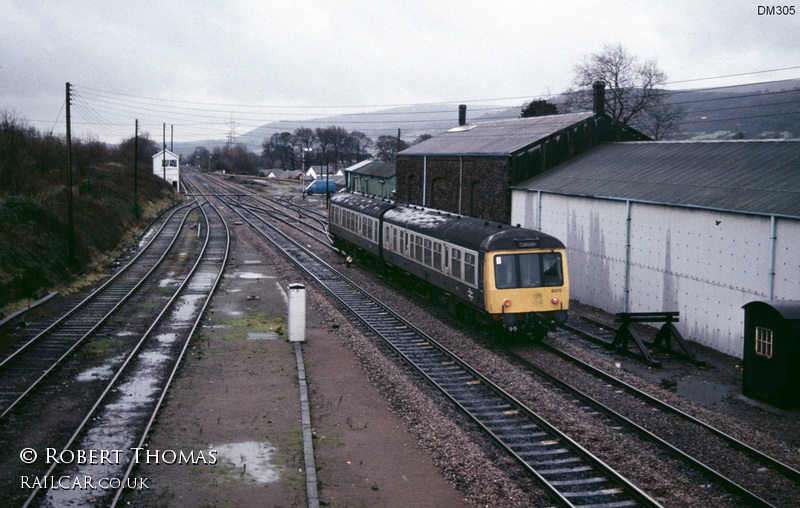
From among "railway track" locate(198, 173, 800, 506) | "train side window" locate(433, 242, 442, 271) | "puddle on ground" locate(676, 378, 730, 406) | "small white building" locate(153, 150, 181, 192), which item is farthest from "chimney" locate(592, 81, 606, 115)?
"small white building" locate(153, 150, 181, 192)

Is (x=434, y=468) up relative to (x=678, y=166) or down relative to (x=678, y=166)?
down

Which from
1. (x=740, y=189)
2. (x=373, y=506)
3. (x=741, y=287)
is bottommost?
(x=373, y=506)

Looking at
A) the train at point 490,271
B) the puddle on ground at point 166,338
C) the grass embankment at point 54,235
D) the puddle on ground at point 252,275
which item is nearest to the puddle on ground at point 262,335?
the puddle on ground at point 166,338

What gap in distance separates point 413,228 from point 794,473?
15458 millimetres

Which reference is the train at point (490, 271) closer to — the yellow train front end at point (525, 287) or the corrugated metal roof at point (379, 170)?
the yellow train front end at point (525, 287)

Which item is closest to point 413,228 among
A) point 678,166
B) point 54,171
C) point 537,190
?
point 537,190

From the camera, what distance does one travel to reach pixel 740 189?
18.5m

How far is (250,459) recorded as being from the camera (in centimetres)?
1059

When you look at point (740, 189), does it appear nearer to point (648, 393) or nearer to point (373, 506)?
point (648, 393)

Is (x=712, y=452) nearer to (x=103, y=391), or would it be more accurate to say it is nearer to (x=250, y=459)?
(x=250, y=459)

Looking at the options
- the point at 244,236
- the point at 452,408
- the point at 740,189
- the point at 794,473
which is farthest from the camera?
the point at 244,236

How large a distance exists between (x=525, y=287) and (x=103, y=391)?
10.2 meters

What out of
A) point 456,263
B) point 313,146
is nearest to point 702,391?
point 456,263

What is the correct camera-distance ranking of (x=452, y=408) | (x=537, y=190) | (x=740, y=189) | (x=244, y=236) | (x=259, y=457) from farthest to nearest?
(x=244, y=236) → (x=537, y=190) → (x=740, y=189) → (x=452, y=408) → (x=259, y=457)
